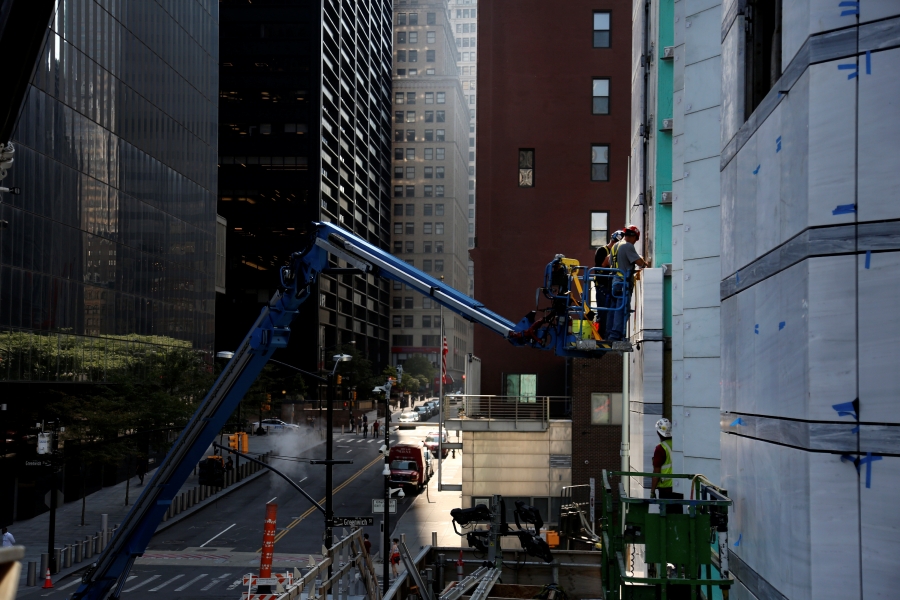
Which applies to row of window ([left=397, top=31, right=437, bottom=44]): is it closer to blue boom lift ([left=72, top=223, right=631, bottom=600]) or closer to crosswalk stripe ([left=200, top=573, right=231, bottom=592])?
crosswalk stripe ([left=200, top=573, right=231, bottom=592])

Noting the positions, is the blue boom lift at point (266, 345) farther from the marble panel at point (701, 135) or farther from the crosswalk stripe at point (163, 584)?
the crosswalk stripe at point (163, 584)

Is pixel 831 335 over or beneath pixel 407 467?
over

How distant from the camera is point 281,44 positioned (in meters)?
126

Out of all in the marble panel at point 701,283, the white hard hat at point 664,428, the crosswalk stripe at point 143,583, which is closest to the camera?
the white hard hat at point 664,428

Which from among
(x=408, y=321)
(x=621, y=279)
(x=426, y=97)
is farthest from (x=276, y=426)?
(x=426, y=97)

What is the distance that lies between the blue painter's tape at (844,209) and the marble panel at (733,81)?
293 centimetres

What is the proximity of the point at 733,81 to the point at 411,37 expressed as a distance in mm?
189862

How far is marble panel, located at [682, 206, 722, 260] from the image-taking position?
16.2m

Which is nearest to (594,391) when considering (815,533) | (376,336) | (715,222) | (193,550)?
(193,550)

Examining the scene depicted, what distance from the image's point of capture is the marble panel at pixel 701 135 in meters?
16.8

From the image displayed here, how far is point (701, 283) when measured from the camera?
1597cm

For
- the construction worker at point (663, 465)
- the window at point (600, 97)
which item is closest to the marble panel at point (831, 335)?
the construction worker at point (663, 465)

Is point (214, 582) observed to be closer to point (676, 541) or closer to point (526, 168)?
point (526, 168)

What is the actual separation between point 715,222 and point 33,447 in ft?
128
